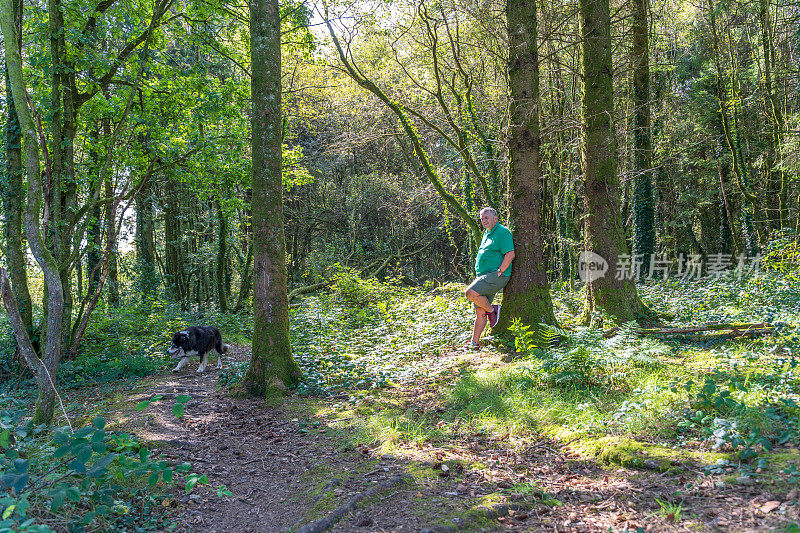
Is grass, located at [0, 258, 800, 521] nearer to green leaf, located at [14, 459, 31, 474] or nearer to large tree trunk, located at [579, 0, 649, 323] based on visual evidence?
large tree trunk, located at [579, 0, 649, 323]

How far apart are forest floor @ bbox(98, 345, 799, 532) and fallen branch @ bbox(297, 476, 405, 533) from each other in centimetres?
2

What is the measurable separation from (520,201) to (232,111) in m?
7.89

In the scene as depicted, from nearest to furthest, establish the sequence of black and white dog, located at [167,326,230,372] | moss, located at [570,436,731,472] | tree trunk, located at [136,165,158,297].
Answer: moss, located at [570,436,731,472] < black and white dog, located at [167,326,230,372] < tree trunk, located at [136,165,158,297]

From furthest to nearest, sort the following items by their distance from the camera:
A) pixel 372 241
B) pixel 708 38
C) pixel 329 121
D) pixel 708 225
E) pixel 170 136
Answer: pixel 708 225 → pixel 372 241 → pixel 329 121 → pixel 708 38 → pixel 170 136

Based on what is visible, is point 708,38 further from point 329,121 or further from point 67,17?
point 67,17

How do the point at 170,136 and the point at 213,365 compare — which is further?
the point at 170,136

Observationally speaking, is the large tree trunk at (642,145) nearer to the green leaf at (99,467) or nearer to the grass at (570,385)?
the grass at (570,385)

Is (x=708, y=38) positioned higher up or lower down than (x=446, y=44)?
higher up

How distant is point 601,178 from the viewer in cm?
775

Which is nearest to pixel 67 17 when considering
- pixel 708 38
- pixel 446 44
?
pixel 446 44

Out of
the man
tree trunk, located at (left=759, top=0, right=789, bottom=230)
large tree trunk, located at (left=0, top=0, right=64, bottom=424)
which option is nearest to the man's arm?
the man

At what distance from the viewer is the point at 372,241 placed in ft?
73.7

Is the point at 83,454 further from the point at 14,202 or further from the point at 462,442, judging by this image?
the point at 14,202

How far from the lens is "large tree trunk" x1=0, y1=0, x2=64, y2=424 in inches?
163
